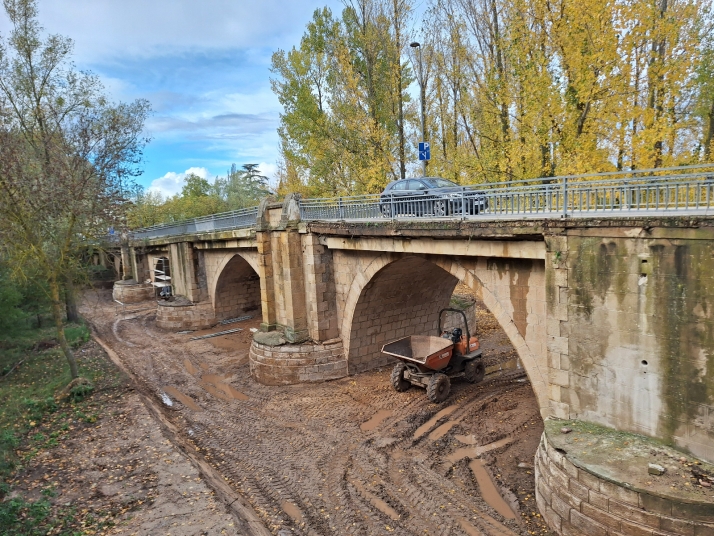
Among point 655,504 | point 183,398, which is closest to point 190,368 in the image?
point 183,398

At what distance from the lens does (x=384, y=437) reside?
10930 millimetres

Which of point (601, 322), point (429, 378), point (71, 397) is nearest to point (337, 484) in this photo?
point (429, 378)

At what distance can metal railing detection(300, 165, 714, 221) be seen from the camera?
6.37m

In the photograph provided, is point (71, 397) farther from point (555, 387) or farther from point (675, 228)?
point (675, 228)

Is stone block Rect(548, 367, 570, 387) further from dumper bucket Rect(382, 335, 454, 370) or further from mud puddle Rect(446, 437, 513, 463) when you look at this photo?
dumper bucket Rect(382, 335, 454, 370)

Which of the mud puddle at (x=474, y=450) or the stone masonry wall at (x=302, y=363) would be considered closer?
the mud puddle at (x=474, y=450)

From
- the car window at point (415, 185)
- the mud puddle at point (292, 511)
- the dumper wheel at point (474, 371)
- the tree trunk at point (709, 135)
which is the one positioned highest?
the tree trunk at point (709, 135)

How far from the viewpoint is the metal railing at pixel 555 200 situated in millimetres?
6371

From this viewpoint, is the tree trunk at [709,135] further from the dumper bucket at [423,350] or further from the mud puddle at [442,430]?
the mud puddle at [442,430]

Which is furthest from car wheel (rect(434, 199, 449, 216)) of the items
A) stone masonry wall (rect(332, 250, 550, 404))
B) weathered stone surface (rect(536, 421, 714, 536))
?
weathered stone surface (rect(536, 421, 714, 536))

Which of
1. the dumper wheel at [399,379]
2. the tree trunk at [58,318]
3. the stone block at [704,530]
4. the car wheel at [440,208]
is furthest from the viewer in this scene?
the tree trunk at [58,318]

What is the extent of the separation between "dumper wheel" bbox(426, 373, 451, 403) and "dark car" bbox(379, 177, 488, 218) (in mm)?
4576

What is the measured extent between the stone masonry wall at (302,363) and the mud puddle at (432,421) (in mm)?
4112

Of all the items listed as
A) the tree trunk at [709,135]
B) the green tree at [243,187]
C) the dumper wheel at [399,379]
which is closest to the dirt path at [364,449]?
the dumper wheel at [399,379]
